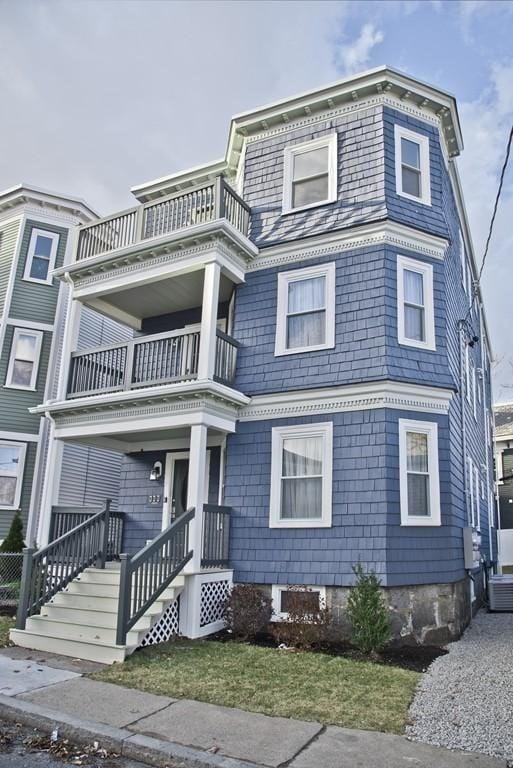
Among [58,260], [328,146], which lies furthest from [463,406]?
[58,260]

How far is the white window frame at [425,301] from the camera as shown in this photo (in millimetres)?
9875

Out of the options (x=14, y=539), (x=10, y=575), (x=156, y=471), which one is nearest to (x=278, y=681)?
(x=156, y=471)

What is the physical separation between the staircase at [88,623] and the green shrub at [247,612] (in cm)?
95

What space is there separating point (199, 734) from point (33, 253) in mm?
15836

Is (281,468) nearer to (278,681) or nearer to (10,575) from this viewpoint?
(278,681)

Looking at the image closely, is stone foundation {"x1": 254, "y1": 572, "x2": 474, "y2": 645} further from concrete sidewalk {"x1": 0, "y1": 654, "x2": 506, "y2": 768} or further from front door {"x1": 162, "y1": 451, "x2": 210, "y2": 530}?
front door {"x1": 162, "y1": 451, "x2": 210, "y2": 530}

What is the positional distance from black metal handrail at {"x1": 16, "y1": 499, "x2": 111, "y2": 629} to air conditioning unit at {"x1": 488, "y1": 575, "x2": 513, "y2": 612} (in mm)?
7959

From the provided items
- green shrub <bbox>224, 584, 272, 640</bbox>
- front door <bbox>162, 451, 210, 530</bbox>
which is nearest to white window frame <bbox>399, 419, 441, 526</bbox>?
green shrub <bbox>224, 584, 272, 640</bbox>

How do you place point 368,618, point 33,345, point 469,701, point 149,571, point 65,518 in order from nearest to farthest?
point 469,701 → point 368,618 → point 149,571 → point 65,518 → point 33,345

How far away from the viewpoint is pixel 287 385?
33.5 feet

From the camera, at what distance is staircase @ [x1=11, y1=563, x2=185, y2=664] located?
24.4ft

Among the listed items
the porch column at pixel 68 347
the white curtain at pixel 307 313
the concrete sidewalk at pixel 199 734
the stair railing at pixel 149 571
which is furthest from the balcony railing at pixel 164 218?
the concrete sidewalk at pixel 199 734

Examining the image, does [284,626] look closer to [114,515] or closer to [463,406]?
[114,515]

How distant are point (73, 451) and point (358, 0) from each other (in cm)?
1428
